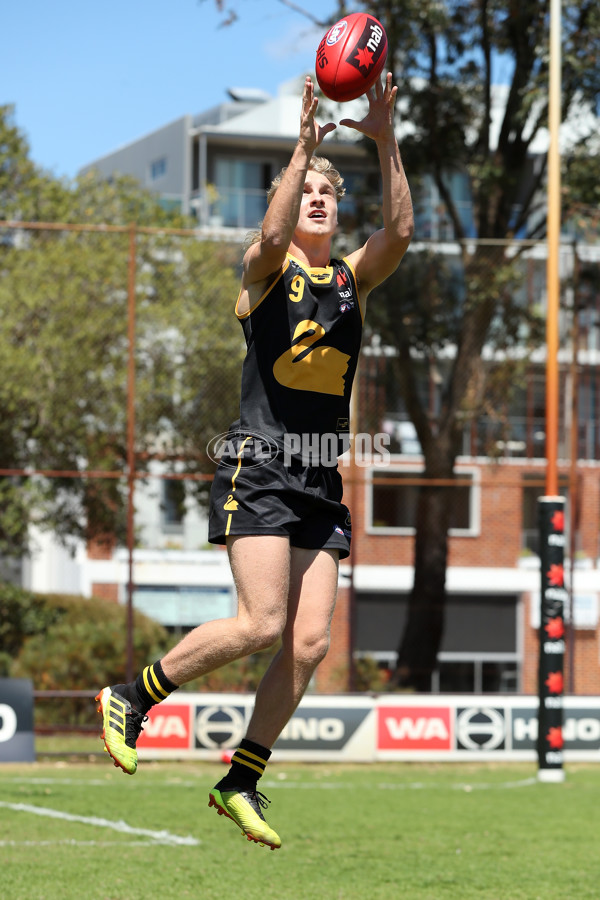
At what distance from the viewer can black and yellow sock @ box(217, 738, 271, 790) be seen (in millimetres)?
4387

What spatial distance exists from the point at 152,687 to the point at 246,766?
455 mm

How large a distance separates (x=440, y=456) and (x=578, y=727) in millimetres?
4111

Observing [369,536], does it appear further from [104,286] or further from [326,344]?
[326,344]

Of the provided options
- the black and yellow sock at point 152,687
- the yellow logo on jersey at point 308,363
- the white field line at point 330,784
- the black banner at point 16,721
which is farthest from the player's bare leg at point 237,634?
the black banner at point 16,721

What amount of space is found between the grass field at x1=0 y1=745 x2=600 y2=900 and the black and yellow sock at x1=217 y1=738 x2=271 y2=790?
4.33 feet

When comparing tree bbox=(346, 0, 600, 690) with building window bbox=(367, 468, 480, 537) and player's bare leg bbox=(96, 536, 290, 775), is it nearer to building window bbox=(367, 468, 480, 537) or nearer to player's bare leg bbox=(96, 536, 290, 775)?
building window bbox=(367, 468, 480, 537)

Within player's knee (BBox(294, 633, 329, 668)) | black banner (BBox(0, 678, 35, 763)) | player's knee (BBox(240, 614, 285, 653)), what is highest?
player's knee (BBox(240, 614, 285, 653))

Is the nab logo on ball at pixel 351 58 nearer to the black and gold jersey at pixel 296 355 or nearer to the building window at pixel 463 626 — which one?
the black and gold jersey at pixel 296 355

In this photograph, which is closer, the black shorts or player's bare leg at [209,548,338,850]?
the black shorts

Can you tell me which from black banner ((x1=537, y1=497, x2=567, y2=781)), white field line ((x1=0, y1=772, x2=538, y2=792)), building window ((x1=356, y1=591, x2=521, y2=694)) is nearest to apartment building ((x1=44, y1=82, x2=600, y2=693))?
building window ((x1=356, y1=591, x2=521, y2=694))

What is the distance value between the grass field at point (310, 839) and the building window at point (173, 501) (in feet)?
17.0

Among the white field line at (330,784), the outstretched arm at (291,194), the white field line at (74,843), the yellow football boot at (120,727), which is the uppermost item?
the outstretched arm at (291,194)

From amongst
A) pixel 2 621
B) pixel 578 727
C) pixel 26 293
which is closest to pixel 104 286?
pixel 26 293

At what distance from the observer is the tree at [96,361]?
52.7 feet
